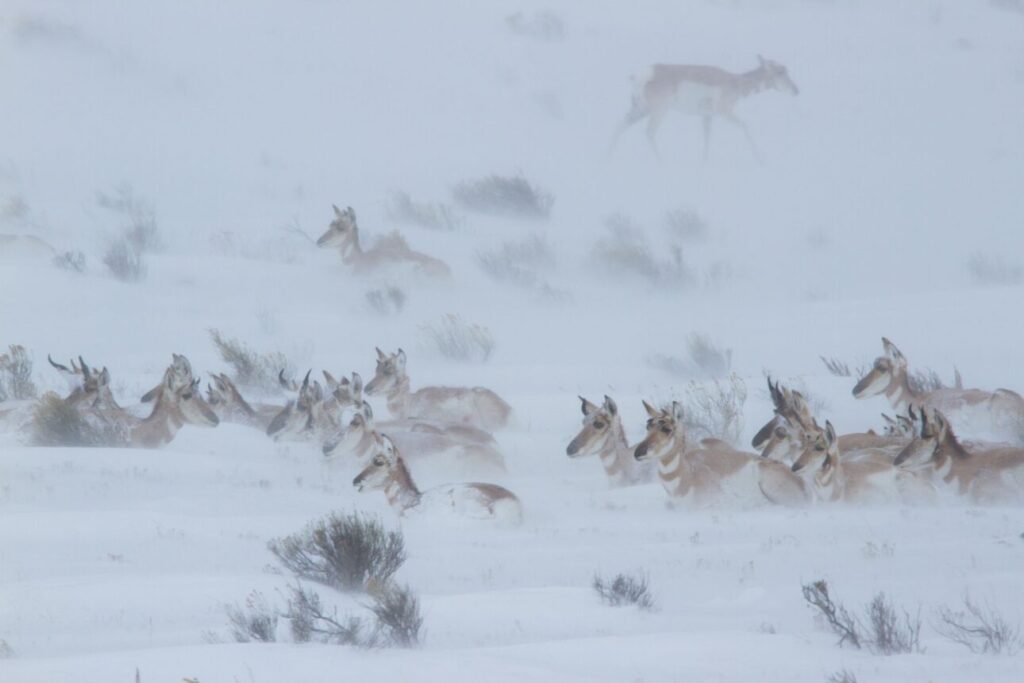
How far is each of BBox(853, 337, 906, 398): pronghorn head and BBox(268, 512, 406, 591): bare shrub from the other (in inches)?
225

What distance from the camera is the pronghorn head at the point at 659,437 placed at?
9.66 meters

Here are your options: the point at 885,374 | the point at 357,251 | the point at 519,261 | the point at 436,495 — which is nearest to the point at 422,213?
the point at 519,261

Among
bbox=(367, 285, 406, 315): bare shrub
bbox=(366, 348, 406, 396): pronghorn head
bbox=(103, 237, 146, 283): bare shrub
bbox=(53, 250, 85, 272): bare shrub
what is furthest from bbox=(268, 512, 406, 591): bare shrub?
bbox=(53, 250, 85, 272): bare shrub

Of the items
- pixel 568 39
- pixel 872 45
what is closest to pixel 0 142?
pixel 568 39

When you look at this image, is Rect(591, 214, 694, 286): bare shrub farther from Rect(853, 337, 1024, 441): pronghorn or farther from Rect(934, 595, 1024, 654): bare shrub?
Rect(934, 595, 1024, 654): bare shrub

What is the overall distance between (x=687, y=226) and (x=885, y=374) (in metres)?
15.0

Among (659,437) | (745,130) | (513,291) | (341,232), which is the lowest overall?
(659,437)

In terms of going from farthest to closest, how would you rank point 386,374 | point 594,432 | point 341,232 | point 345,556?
point 341,232 → point 386,374 → point 594,432 → point 345,556

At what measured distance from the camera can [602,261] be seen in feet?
75.9

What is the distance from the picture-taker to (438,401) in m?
13.5

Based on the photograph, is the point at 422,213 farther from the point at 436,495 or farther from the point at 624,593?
the point at 624,593

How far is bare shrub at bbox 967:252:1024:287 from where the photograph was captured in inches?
939

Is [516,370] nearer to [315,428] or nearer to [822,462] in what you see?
[315,428]

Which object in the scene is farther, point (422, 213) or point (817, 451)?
point (422, 213)
